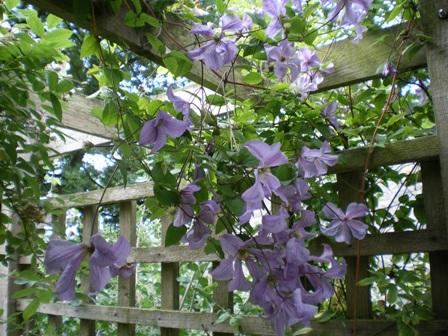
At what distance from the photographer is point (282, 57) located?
3.64 ft

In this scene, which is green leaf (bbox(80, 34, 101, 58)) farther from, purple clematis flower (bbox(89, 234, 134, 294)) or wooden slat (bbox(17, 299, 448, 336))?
wooden slat (bbox(17, 299, 448, 336))

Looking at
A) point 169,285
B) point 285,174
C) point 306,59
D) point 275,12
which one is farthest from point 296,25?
point 169,285

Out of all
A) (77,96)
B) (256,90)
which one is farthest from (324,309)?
(77,96)

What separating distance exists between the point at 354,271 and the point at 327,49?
0.61m

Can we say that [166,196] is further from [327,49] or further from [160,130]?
[327,49]

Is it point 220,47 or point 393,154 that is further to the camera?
point 393,154

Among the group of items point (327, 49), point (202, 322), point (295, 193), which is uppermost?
point (327, 49)

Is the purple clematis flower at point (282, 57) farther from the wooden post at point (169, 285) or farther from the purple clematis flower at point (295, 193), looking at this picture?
the wooden post at point (169, 285)

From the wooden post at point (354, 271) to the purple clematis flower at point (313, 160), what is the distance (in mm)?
404

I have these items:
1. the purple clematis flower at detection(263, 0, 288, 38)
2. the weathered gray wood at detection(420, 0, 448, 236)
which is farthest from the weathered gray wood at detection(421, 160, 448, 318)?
the purple clematis flower at detection(263, 0, 288, 38)

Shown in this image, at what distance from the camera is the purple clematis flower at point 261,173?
2.10ft

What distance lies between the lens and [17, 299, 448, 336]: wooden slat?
121cm

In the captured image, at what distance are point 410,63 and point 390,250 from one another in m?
0.46

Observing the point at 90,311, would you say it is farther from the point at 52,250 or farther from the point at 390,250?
the point at 52,250
